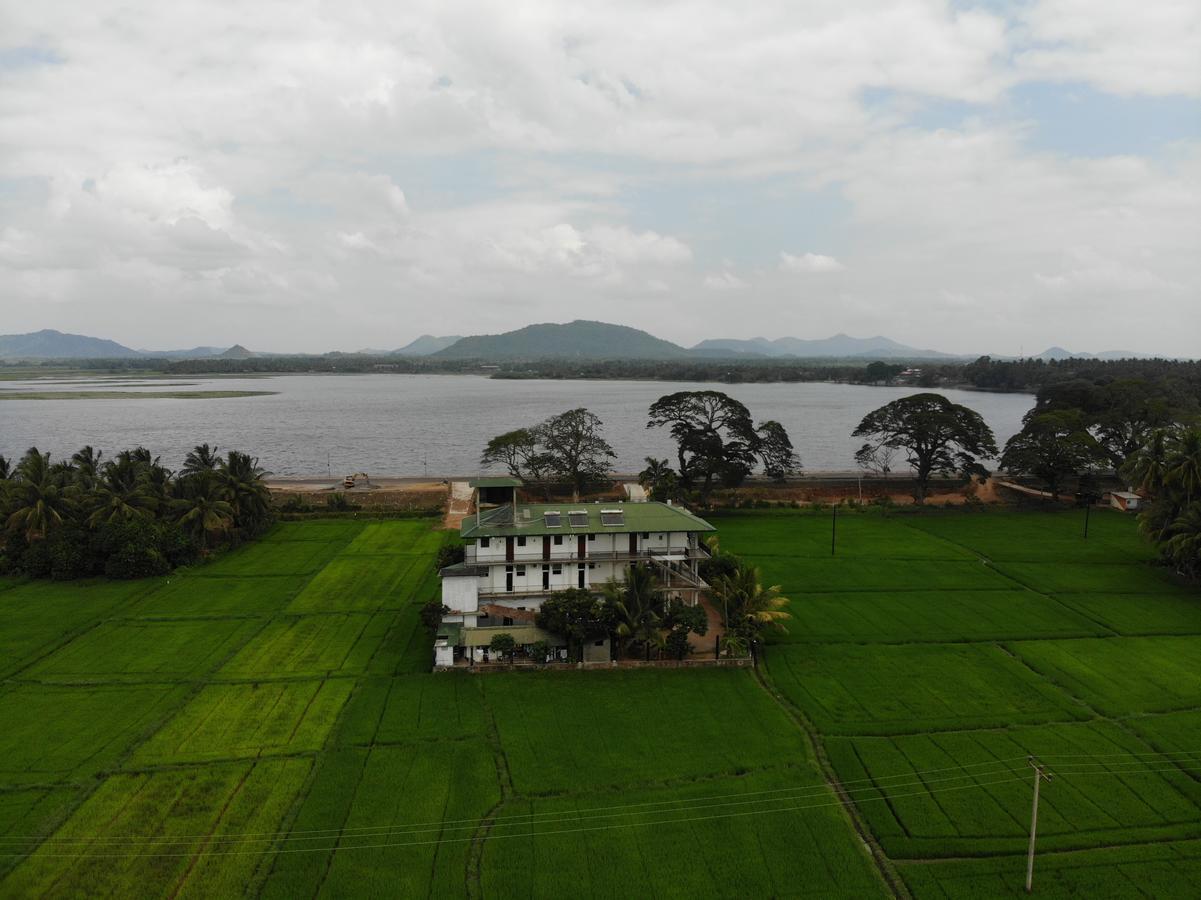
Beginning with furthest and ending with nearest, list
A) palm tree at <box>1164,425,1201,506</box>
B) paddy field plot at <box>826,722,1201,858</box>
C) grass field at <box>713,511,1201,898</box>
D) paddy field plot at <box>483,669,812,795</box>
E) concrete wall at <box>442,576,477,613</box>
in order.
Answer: palm tree at <box>1164,425,1201,506</box>, concrete wall at <box>442,576,477,613</box>, paddy field plot at <box>483,669,812,795</box>, paddy field plot at <box>826,722,1201,858</box>, grass field at <box>713,511,1201,898</box>

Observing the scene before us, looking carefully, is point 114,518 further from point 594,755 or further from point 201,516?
point 594,755

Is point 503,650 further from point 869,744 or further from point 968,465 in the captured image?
point 968,465

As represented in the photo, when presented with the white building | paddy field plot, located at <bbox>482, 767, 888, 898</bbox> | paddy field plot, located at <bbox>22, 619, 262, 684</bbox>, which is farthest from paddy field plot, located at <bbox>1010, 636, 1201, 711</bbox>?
paddy field plot, located at <bbox>22, 619, 262, 684</bbox>

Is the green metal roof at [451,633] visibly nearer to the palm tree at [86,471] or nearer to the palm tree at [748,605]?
the palm tree at [748,605]

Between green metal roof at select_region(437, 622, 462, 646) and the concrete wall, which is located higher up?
the concrete wall

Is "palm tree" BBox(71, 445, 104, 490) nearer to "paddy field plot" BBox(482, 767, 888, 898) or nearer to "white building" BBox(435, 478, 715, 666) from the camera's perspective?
"white building" BBox(435, 478, 715, 666)

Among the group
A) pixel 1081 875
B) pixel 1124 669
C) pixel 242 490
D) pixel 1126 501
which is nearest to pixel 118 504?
pixel 242 490

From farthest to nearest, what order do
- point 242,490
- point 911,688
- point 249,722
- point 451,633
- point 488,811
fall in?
point 242,490 → point 451,633 → point 911,688 → point 249,722 → point 488,811
